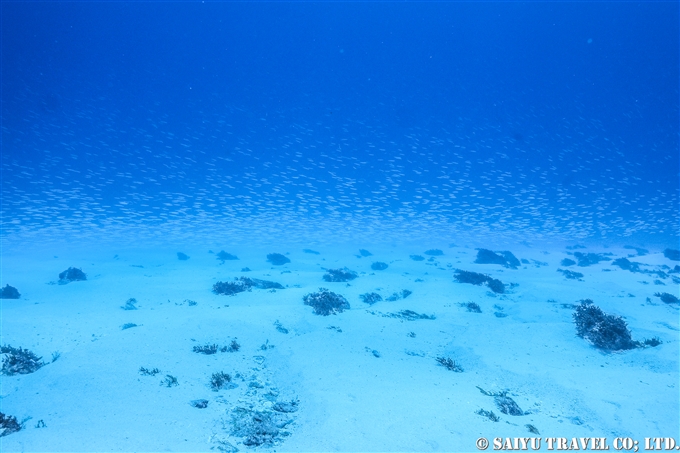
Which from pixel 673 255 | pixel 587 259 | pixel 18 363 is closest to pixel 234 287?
pixel 18 363

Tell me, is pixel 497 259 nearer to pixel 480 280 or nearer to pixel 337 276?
pixel 480 280

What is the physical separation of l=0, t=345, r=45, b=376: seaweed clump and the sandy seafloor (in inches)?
11.8

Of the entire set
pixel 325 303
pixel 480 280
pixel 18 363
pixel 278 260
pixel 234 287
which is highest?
pixel 278 260

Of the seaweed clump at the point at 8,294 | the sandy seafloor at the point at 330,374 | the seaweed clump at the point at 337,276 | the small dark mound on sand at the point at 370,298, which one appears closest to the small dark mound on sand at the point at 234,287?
the sandy seafloor at the point at 330,374

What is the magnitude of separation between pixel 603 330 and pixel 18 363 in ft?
55.3

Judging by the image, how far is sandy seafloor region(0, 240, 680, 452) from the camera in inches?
213

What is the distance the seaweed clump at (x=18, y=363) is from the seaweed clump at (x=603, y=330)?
16.2 m

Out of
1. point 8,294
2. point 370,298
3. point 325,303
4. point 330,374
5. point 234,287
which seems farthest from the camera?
point 234,287

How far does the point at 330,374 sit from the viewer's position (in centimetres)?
788

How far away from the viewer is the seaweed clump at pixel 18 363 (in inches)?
288

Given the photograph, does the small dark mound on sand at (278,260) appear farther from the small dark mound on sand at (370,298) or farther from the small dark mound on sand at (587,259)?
the small dark mound on sand at (587,259)

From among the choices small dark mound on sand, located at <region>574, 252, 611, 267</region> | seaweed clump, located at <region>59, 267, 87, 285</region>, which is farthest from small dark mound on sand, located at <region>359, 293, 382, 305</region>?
small dark mound on sand, located at <region>574, 252, 611, 267</region>

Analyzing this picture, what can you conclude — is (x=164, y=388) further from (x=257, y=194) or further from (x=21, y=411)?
(x=257, y=194)

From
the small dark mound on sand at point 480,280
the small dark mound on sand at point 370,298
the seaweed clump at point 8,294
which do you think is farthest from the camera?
the small dark mound on sand at point 480,280
